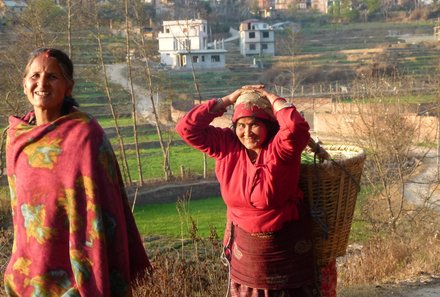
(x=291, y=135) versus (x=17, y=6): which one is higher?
(x=17, y=6)

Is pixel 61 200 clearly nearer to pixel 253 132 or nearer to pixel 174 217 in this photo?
pixel 253 132

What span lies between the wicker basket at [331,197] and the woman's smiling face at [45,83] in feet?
3.37

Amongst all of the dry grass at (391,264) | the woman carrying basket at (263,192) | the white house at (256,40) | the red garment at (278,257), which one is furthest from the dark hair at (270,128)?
the white house at (256,40)

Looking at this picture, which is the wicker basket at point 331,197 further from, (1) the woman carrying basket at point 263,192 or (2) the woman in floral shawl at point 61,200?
(2) the woman in floral shawl at point 61,200

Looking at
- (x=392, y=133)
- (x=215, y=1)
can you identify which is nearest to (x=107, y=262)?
(x=392, y=133)

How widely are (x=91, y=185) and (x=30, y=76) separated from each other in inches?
18.0

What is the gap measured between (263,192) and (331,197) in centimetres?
36

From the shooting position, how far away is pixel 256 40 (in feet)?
143

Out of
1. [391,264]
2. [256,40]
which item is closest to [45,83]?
[391,264]

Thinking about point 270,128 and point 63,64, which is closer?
point 63,64

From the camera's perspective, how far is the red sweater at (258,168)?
93.5 inches

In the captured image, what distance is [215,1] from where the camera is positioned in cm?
6200

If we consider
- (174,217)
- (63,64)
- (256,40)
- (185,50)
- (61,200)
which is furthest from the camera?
(256,40)

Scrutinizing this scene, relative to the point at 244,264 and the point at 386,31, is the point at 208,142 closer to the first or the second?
the point at 244,264
